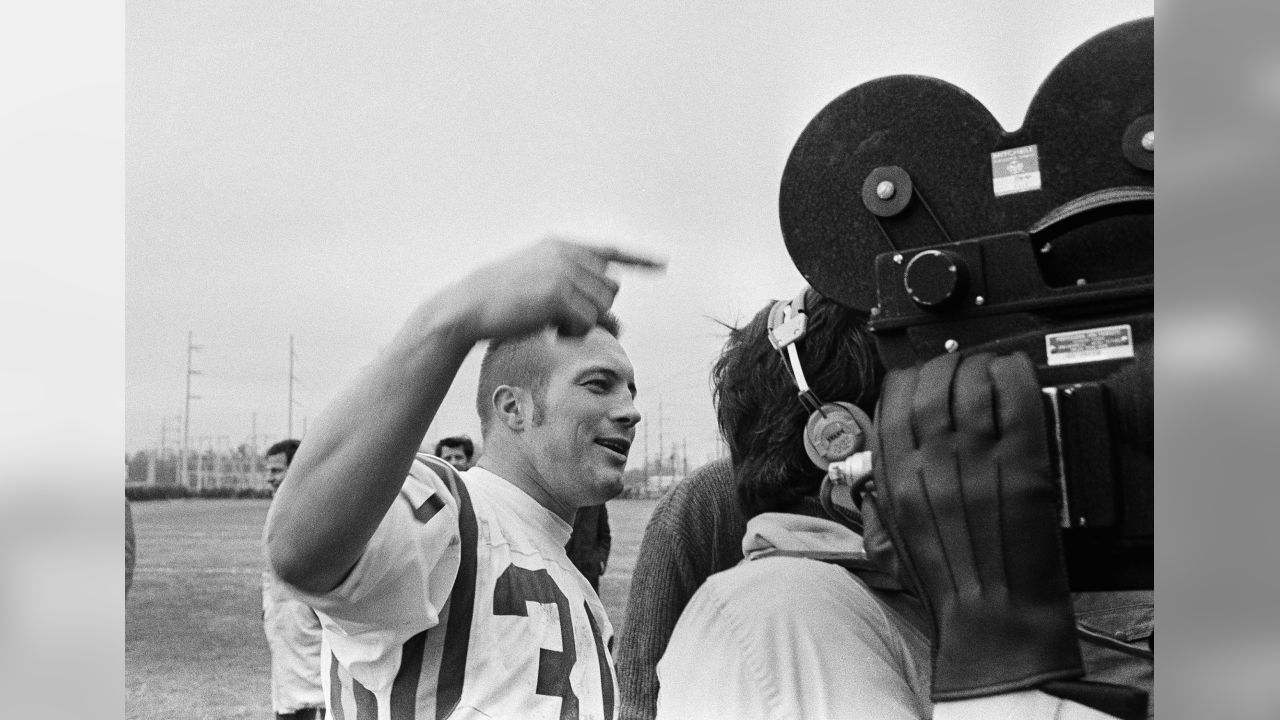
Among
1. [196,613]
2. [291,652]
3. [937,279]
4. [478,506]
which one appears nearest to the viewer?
[937,279]

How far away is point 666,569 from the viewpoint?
1.36 meters

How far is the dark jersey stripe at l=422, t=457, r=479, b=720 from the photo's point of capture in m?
1.11

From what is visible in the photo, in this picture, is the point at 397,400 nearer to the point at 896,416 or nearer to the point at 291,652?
the point at 896,416

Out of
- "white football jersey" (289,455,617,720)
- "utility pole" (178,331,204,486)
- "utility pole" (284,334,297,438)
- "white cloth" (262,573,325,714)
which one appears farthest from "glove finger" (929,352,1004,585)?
"white cloth" (262,573,325,714)

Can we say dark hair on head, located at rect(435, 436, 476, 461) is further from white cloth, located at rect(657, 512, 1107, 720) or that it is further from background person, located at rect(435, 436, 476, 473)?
white cloth, located at rect(657, 512, 1107, 720)

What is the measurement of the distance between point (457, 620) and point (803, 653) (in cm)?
32

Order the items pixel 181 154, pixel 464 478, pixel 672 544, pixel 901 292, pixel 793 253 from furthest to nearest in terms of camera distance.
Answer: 1. pixel 181 154
2. pixel 672 544
3. pixel 464 478
4. pixel 793 253
5. pixel 901 292

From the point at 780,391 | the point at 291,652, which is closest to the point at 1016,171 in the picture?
the point at 780,391

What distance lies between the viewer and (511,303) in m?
0.88

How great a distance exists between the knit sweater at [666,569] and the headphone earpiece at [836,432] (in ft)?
0.80
